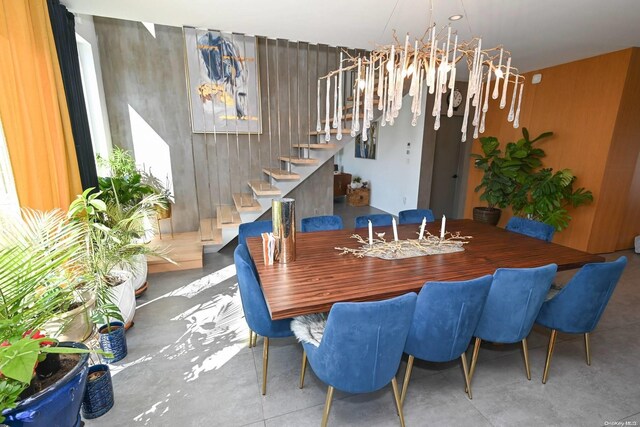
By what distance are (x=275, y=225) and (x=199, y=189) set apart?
3194 mm

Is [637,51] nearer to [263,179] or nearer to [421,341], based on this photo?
[421,341]

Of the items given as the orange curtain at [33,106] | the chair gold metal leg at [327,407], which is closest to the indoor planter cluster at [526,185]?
the chair gold metal leg at [327,407]

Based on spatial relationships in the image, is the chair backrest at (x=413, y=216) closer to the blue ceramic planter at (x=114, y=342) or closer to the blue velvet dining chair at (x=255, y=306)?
the blue velvet dining chair at (x=255, y=306)

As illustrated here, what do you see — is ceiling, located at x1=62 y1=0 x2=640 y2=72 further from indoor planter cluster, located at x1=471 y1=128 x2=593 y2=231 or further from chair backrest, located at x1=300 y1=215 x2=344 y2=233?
chair backrest, located at x1=300 y1=215 x2=344 y2=233

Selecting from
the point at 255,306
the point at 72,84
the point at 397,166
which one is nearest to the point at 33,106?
the point at 72,84

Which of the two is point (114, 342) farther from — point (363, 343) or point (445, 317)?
point (445, 317)

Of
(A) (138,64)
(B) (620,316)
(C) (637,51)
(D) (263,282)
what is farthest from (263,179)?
(C) (637,51)

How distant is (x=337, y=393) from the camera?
192 cm

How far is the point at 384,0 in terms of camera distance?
8.73ft

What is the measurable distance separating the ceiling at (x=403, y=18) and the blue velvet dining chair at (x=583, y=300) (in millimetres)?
2302

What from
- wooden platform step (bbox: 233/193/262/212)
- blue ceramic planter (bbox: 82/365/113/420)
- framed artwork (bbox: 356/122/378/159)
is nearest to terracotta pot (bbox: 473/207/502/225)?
framed artwork (bbox: 356/122/378/159)

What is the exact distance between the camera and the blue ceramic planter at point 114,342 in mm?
2131

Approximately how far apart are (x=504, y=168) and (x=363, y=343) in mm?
4599

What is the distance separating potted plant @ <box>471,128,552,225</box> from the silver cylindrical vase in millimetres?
4192
